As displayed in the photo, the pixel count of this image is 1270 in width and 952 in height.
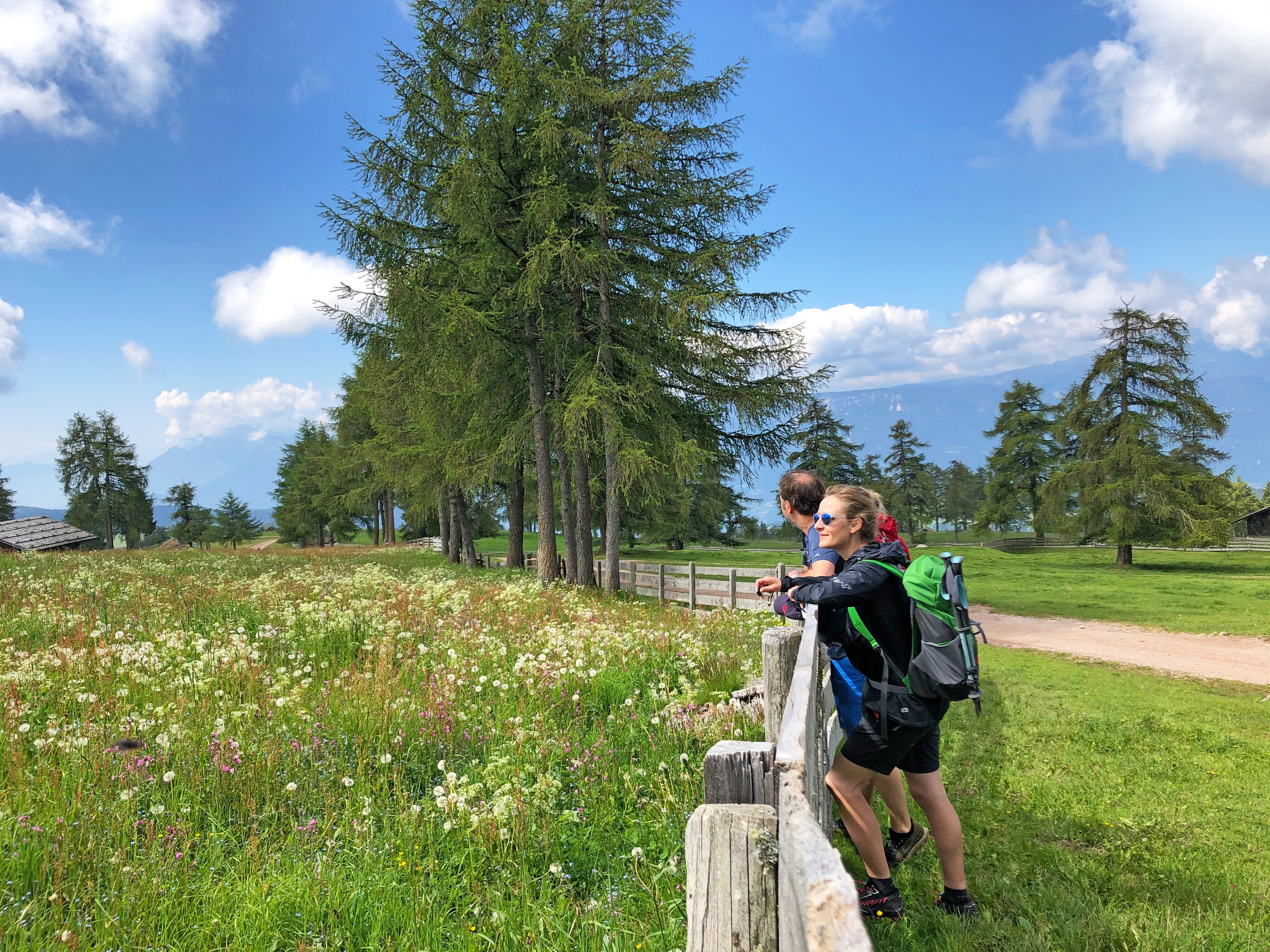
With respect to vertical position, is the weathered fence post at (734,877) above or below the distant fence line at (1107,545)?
above

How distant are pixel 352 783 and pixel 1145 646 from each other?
13.9 m

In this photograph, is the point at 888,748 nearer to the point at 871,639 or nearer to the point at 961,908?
the point at 871,639

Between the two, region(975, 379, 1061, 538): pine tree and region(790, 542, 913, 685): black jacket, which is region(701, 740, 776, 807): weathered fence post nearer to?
region(790, 542, 913, 685): black jacket

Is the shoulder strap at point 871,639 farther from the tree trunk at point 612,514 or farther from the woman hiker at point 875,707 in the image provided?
the tree trunk at point 612,514

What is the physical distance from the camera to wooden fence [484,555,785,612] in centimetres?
1448

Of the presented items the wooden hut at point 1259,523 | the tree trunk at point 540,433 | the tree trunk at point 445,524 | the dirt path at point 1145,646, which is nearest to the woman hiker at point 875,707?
the dirt path at point 1145,646

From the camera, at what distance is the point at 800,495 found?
15.8 feet

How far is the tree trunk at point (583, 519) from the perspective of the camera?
16.3 m

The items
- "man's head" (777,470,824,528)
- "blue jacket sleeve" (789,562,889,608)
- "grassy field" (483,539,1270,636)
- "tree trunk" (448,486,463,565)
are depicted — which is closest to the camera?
"blue jacket sleeve" (789,562,889,608)

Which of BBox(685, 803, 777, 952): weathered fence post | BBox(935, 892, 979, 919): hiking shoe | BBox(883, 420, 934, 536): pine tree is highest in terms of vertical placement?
BBox(883, 420, 934, 536): pine tree

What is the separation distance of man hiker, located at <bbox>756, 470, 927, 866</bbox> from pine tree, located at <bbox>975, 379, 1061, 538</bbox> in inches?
1955

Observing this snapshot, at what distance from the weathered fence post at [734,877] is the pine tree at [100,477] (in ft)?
233

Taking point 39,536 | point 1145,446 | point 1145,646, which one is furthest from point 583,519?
point 39,536

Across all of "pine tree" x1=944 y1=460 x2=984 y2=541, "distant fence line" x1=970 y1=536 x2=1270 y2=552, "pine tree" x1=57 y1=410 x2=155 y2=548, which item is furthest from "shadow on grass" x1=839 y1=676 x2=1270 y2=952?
"pine tree" x1=944 y1=460 x2=984 y2=541
